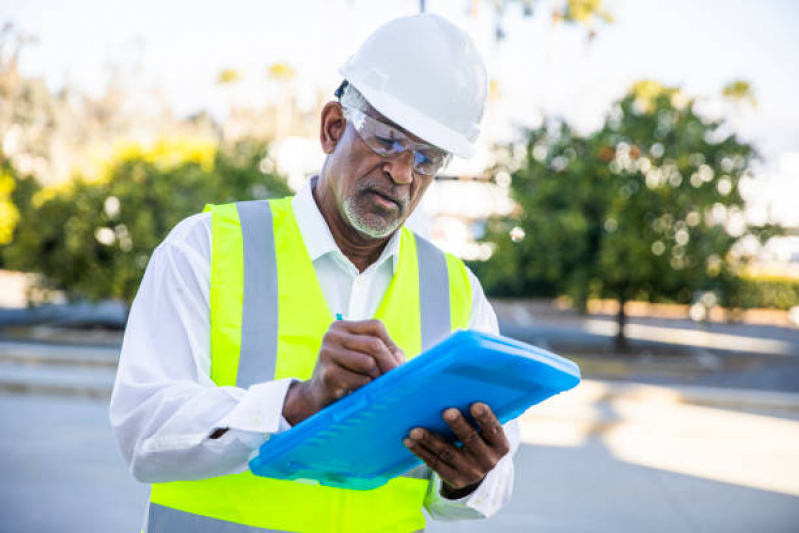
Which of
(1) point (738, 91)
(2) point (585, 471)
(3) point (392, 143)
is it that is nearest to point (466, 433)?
(3) point (392, 143)

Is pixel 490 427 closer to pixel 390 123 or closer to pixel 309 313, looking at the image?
pixel 309 313

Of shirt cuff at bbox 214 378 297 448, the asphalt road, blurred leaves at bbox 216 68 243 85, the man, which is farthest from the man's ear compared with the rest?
blurred leaves at bbox 216 68 243 85

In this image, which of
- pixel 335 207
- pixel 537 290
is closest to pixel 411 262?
pixel 335 207

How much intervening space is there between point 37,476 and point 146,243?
5.95 m

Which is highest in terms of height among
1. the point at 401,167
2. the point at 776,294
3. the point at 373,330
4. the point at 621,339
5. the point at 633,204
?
the point at 401,167

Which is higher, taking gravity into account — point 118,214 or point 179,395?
point 179,395

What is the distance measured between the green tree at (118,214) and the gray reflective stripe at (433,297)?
10052 millimetres

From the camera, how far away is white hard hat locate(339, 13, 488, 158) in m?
1.53

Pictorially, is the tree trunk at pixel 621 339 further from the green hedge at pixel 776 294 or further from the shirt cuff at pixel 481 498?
the shirt cuff at pixel 481 498

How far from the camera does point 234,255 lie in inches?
Answer: 60.0

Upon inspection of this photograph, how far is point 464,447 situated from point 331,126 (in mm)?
780

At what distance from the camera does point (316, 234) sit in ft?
5.48

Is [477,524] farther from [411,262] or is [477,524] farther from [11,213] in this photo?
[11,213]

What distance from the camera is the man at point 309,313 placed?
126 centimetres
